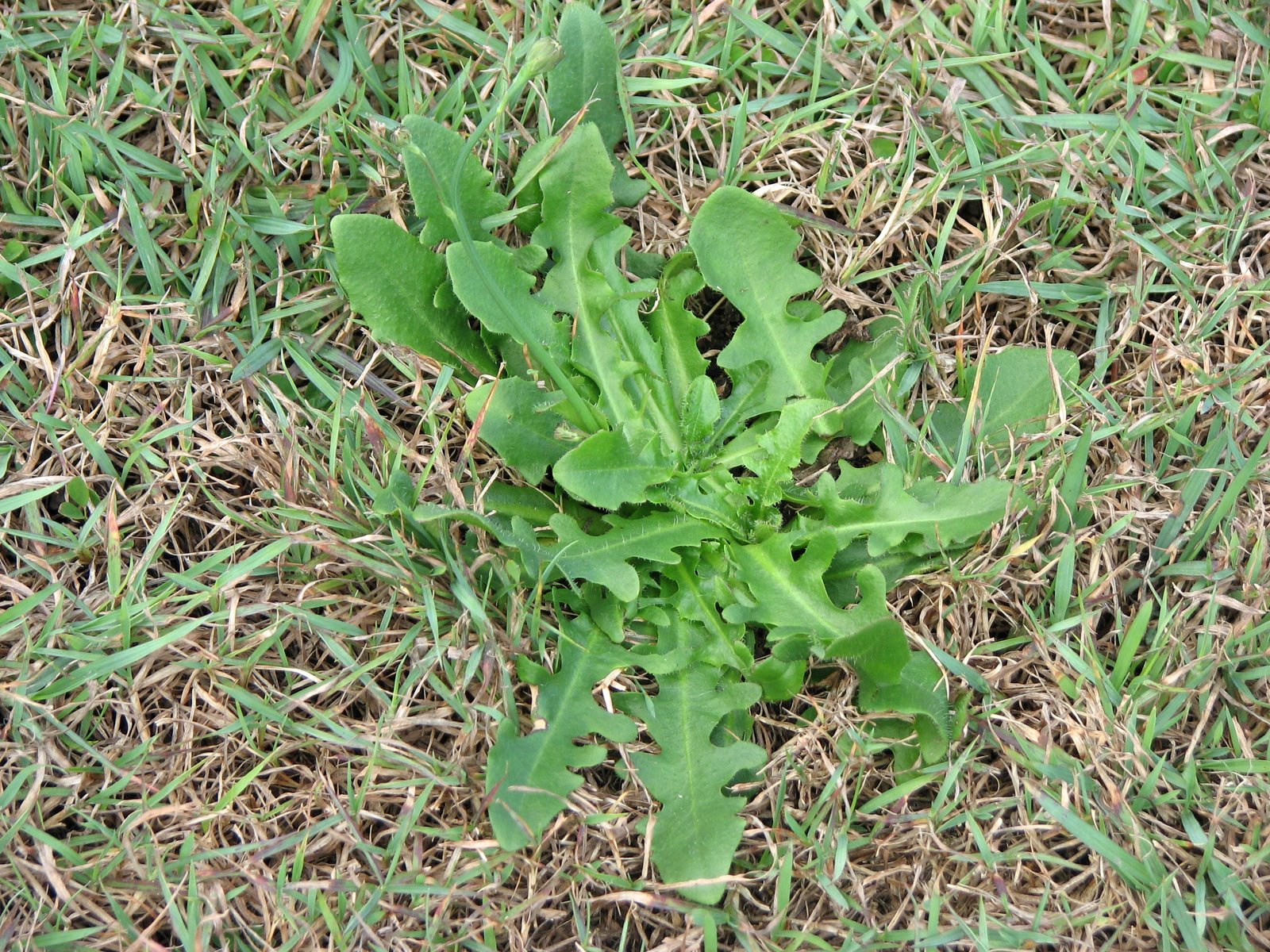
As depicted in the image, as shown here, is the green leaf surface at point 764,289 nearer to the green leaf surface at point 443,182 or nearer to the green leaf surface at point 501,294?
the green leaf surface at point 501,294

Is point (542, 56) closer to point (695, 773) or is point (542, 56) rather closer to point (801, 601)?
point (801, 601)

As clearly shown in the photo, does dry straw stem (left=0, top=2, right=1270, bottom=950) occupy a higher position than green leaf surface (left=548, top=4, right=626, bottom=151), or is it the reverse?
green leaf surface (left=548, top=4, right=626, bottom=151)

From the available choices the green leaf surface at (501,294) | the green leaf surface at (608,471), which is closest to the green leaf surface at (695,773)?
the green leaf surface at (608,471)

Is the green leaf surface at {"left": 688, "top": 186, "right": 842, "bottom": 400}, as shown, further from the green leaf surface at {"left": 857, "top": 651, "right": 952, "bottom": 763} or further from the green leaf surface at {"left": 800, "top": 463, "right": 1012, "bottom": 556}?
the green leaf surface at {"left": 857, "top": 651, "right": 952, "bottom": 763}

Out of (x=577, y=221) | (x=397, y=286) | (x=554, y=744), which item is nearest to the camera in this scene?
(x=554, y=744)

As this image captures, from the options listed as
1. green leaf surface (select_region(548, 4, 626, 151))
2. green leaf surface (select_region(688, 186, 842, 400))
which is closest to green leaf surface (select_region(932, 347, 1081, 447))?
green leaf surface (select_region(688, 186, 842, 400))

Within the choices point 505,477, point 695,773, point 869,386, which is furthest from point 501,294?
point 695,773
